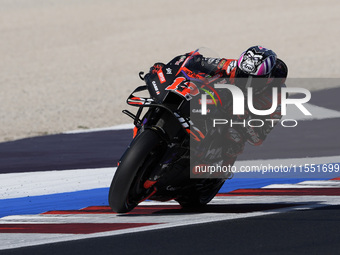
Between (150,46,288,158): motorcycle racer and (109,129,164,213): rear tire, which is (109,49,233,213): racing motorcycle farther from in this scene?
(150,46,288,158): motorcycle racer

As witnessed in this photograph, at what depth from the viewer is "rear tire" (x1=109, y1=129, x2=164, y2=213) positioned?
22.8 feet

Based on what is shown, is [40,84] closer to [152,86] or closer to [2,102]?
[2,102]

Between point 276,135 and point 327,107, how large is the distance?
2.76m

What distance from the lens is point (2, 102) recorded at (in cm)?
2098

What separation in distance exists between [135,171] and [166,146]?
0.36 metres

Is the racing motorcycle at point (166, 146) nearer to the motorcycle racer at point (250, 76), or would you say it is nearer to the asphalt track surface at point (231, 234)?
the motorcycle racer at point (250, 76)

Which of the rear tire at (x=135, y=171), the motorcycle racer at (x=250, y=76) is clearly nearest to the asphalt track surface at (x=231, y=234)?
the rear tire at (x=135, y=171)

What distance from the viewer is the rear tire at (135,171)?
695 cm

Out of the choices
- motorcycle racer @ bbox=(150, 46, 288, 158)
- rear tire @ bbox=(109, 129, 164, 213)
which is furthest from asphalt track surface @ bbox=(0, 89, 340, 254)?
motorcycle racer @ bbox=(150, 46, 288, 158)

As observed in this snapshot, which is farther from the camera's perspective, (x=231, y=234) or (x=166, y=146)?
(x=166, y=146)

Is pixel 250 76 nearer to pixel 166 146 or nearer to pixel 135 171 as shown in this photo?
pixel 166 146

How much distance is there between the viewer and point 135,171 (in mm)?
6949

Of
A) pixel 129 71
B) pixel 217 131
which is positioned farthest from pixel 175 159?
pixel 129 71

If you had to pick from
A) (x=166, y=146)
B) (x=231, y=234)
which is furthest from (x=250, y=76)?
(x=231, y=234)
